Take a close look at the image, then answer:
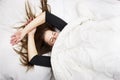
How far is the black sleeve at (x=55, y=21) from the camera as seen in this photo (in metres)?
1.13

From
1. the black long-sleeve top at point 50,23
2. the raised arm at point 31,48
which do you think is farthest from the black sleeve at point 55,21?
the raised arm at point 31,48

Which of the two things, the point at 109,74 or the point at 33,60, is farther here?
the point at 33,60

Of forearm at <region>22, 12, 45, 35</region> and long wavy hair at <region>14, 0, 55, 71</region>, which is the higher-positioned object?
forearm at <region>22, 12, 45, 35</region>

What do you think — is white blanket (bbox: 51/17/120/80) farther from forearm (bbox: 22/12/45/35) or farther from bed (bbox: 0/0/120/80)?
forearm (bbox: 22/12/45/35)

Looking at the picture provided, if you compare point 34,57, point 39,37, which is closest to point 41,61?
point 34,57

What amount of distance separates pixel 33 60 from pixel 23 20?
0.20 metres

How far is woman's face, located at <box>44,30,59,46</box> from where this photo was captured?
1132 millimetres

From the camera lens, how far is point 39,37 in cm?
116

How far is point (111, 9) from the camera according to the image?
1.14 metres

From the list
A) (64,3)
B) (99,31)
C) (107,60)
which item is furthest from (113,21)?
(64,3)

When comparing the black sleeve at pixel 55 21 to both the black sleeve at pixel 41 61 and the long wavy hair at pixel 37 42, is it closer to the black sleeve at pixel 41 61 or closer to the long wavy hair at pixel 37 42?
the long wavy hair at pixel 37 42

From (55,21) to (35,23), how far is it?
9cm

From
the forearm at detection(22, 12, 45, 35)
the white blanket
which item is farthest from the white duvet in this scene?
the forearm at detection(22, 12, 45, 35)

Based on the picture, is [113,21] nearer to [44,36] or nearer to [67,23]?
[67,23]
